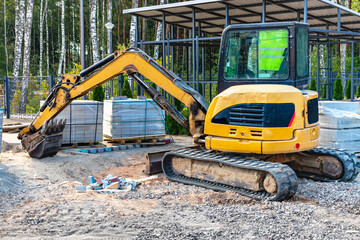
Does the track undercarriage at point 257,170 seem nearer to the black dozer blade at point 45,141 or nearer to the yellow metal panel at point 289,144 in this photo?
the yellow metal panel at point 289,144

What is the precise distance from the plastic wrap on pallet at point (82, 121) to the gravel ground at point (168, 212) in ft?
10.6

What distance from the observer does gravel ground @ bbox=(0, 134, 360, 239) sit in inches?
230

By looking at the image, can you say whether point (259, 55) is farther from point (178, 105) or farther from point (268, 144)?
point (178, 105)

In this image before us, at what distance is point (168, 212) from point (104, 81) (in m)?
3.90

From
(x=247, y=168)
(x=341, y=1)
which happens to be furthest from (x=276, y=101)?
(x=341, y=1)

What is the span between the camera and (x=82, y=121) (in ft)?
41.4

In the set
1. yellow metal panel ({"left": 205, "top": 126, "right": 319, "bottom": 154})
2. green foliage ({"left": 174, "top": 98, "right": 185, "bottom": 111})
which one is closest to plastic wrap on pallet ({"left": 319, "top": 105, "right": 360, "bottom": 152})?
yellow metal panel ({"left": 205, "top": 126, "right": 319, "bottom": 154})

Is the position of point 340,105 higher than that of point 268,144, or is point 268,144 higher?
point 340,105

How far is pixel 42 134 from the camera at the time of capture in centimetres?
1061

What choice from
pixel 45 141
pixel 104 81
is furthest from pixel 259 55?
pixel 45 141

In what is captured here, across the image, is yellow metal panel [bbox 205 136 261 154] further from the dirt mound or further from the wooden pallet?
the dirt mound

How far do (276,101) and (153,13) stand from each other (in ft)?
34.2

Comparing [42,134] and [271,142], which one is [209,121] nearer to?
[271,142]

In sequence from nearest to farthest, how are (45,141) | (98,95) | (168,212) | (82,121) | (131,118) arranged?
(168,212) → (45,141) → (82,121) → (131,118) → (98,95)
